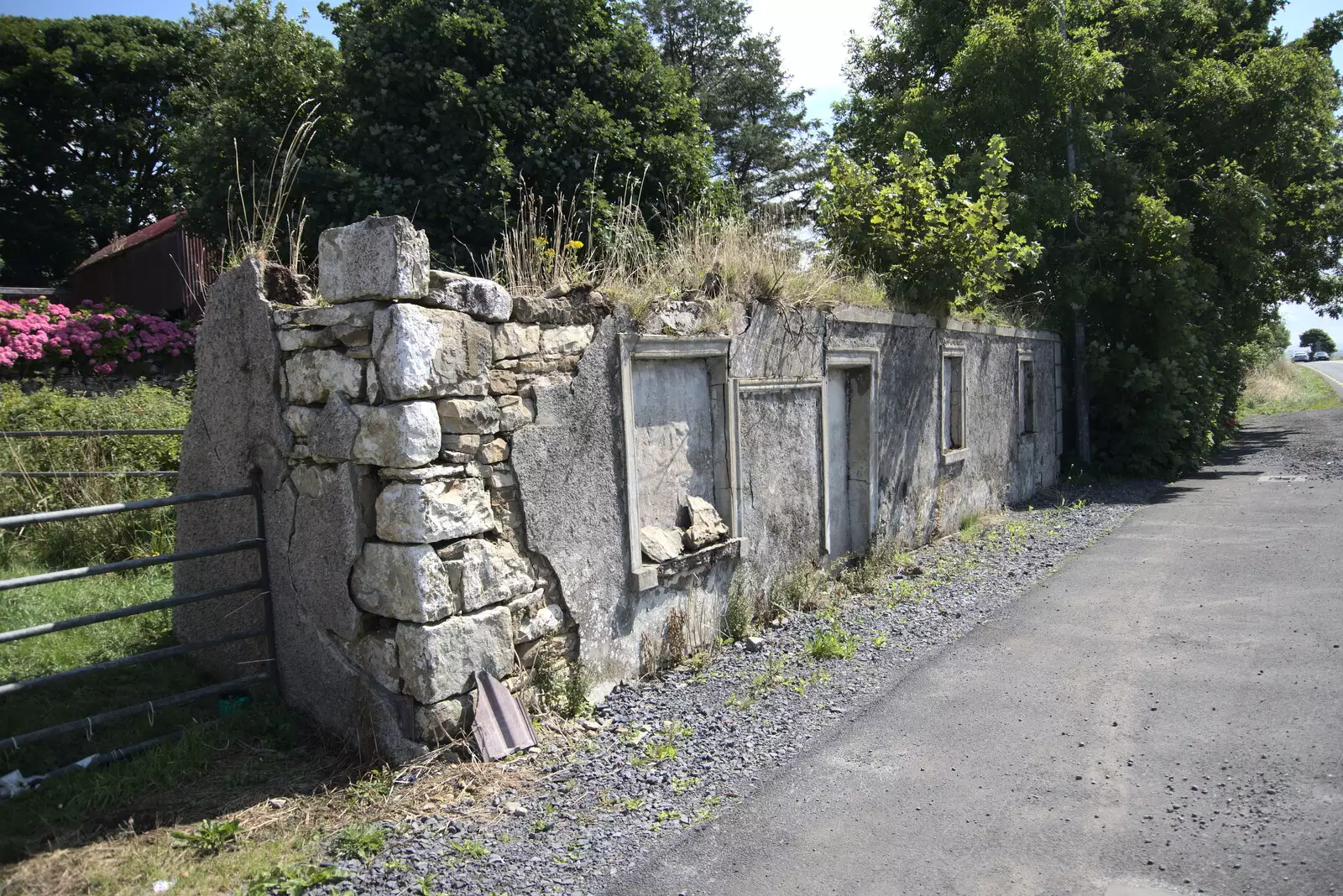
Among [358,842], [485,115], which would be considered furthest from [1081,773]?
[485,115]

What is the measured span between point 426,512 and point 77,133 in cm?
2429

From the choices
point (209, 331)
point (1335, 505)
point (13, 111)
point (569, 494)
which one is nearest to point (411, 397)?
point (569, 494)

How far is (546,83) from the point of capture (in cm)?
1171

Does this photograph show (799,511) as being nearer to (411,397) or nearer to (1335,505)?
(411,397)

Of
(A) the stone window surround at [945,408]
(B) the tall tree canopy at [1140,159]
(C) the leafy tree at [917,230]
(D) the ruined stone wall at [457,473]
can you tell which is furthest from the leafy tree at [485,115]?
(D) the ruined stone wall at [457,473]

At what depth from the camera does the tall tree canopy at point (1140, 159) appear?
13000 mm

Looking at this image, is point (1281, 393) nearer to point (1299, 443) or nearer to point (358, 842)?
point (1299, 443)

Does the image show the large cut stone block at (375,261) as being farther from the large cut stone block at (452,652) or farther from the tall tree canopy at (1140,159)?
the tall tree canopy at (1140,159)

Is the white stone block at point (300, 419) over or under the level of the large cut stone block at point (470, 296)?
under

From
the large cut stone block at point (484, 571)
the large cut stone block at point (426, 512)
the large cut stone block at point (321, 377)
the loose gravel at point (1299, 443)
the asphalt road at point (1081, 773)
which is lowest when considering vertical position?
the asphalt road at point (1081, 773)

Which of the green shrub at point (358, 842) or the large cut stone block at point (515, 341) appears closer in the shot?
the green shrub at point (358, 842)

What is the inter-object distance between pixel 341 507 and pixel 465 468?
0.61 metres

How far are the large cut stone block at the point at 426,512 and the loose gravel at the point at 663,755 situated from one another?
117 centimetres

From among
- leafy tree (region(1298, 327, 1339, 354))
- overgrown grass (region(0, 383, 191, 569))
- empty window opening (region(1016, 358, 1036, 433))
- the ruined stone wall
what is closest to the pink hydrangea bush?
overgrown grass (region(0, 383, 191, 569))
